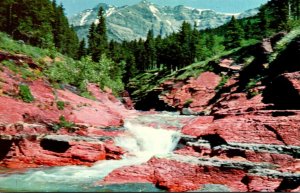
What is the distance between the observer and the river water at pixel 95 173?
18766mm

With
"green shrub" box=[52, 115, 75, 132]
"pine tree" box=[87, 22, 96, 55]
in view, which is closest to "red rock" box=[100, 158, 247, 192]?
"green shrub" box=[52, 115, 75, 132]

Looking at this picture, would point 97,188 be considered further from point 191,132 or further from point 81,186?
point 191,132

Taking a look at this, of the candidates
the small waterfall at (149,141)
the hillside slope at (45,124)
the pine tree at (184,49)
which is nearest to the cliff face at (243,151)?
the small waterfall at (149,141)

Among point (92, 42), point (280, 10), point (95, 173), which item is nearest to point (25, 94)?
point (95, 173)

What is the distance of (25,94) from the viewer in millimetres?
30156

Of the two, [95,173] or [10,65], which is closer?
[95,173]

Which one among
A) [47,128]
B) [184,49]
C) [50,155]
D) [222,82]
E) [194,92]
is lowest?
[50,155]

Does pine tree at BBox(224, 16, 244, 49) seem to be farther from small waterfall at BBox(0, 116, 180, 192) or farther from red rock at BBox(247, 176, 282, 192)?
red rock at BBox(247, 176, 282, 192)

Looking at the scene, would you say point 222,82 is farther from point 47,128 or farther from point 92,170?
point 92,170

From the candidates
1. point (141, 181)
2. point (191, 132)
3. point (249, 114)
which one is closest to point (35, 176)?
point (141, 181)

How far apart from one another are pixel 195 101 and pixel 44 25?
33.1 metres

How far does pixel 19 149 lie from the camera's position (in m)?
24.6

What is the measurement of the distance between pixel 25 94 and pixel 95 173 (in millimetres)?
11487

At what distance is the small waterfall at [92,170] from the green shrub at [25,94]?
8193mm
